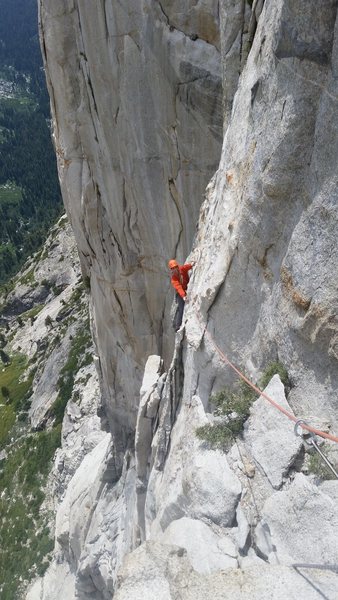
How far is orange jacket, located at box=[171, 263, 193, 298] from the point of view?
1351cm

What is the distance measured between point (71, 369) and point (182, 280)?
40596 millimetres

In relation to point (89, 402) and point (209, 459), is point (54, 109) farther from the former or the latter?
point (89, 402)

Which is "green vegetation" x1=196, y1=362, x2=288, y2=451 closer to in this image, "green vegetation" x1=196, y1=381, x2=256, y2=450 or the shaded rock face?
"green vegetation" x1=196, y1=381, x2=256, y2=450

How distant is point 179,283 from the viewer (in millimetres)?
13703

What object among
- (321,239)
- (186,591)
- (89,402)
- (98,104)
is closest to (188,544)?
(186,591)

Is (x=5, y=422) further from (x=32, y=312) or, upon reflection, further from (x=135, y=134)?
(x=135, y=134)

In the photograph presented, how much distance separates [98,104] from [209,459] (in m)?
15.3

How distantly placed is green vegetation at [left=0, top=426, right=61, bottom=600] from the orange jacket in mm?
29445

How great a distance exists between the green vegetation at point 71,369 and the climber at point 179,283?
37354mm

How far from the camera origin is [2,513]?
43.6m

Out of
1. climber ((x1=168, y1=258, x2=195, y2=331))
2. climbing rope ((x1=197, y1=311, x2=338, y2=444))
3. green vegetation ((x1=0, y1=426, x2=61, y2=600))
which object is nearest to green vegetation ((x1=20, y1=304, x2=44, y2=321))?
green vegetation ((x1=0, y1=426, x2=61, y2=600))

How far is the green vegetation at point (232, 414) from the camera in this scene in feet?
27.5

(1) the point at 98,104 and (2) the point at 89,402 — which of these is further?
(2) the point at 89,402

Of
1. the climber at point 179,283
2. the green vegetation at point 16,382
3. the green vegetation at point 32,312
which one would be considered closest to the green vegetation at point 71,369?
the green vegetation at point 16,382
